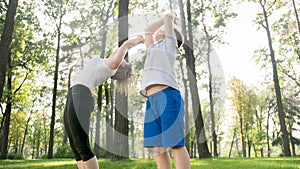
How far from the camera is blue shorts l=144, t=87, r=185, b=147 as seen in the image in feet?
8.43

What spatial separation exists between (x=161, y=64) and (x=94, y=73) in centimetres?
84

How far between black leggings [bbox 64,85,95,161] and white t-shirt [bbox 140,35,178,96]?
0.68 meters

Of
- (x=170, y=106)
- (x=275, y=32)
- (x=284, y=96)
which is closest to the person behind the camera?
(x=170, y=106)

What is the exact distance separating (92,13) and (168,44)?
1652 centimetres

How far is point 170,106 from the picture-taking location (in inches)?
103

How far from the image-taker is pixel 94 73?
3238mm

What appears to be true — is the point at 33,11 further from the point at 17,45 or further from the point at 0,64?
the point at 0,64

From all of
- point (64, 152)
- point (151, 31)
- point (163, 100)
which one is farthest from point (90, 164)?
point (64, 152)

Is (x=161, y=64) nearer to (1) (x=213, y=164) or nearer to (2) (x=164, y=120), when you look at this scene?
(2) (x=164, y=120)

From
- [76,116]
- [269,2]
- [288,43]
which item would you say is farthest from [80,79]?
[288,43]

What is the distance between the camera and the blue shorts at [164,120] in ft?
8.43

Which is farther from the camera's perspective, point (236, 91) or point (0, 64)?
point (236, 91)

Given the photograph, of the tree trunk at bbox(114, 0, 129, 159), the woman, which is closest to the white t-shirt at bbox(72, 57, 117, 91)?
the woman

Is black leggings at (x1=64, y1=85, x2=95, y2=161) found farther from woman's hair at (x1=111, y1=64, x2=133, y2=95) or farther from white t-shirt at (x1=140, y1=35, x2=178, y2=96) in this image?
white t-shirt at (x1=140, y1=35, x2=178, y2=96)
